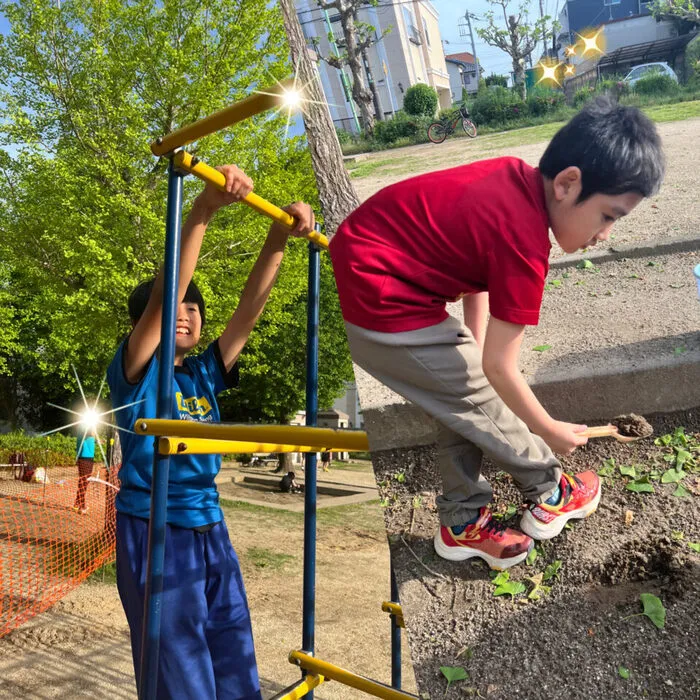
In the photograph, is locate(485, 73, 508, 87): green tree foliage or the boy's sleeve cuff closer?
locate(485, 73, 508, 87): green tree foliage

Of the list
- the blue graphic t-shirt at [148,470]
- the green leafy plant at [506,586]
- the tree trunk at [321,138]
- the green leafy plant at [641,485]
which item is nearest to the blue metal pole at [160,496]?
the blue graphic t-shirt at [148,470]

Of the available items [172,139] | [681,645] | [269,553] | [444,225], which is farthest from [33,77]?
[681,645]

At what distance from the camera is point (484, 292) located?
1387 mm

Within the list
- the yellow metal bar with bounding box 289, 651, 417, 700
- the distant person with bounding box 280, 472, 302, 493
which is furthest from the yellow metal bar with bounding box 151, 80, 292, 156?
the distant person with bounding box 280, 472, 302, 493

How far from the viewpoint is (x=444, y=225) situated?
4.24 feet

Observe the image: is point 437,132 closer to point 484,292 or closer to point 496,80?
point 496,80

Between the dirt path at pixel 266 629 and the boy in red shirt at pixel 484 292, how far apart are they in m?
2.63

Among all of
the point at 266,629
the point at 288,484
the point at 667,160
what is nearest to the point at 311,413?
the point at 667,160

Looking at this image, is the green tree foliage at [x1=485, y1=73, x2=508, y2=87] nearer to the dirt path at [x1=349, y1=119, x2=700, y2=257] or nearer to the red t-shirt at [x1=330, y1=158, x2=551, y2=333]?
the dirt path at [x1=349, y1=119, x2=700, y2=257]

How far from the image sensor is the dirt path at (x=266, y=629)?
3.84 m

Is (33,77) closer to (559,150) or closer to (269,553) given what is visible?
(269,553)

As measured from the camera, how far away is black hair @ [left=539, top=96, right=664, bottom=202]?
113 centimetres

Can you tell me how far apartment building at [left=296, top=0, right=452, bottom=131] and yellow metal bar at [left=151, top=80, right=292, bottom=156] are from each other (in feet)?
0.92

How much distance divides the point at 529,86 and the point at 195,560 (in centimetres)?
121
